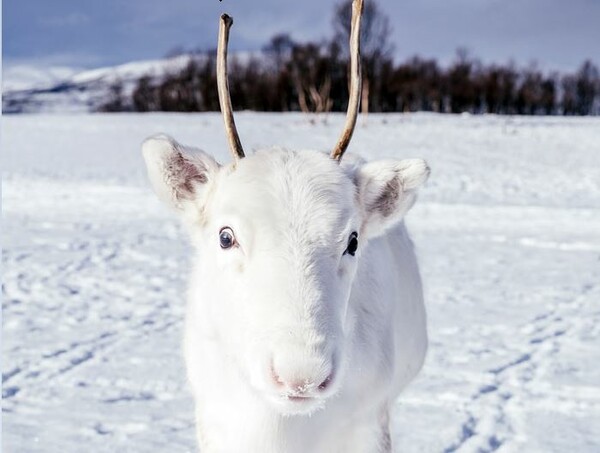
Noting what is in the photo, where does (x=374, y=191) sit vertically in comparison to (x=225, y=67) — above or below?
below

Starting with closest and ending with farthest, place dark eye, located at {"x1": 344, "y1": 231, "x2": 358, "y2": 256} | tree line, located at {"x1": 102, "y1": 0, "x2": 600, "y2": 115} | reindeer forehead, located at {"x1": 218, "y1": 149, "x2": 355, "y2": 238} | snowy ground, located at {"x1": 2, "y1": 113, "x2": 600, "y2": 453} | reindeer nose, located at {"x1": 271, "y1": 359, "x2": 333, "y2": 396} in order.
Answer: reindeer nose, located at {"x1": 271, "y1": 359, "x2": 333, "y2": 396}
reindeer forehead, located at {"x1": 218, "y1": 149, "x2": 355, "y2": 238}
dark eye, located at {"x1": 344, "y1": 231, "x2": 358, "y2": 256}
snowy ground, located at {"x1": 2, "y1": 113, "x2": 600, "y2": 453}
tree line, located at {"x1": 102, "y1": 0, "x2": 600, "y2": 115}

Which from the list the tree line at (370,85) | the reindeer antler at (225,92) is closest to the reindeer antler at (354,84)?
the reindeer antler at (225,92)

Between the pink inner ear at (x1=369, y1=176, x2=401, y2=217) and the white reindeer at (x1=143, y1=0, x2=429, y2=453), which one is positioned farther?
the pink inner ear at (x1=369, y1=176, x2=401, y2=217)

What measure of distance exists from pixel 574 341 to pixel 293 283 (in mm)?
5178

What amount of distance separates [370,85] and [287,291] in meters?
51.6

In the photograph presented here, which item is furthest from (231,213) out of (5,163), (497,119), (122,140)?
(497,119)

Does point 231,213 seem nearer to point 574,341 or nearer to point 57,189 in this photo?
point 574,341

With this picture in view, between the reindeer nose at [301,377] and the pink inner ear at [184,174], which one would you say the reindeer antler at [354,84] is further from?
the reindeer nose at [301,377]

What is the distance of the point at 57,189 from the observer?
60.2ft

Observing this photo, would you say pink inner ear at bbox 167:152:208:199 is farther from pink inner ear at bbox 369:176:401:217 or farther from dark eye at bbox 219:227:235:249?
pink inner ear at bbox 369:176:401:217

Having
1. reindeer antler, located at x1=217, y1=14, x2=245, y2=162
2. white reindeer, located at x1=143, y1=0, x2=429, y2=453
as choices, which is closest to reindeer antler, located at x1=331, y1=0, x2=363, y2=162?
white reindeer, located at x1=143, y1=0, x2=429, y2=453

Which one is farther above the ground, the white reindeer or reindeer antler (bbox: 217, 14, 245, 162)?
reindeer antler (bbox: 217, 14, 245, 162)

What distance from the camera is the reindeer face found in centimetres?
201

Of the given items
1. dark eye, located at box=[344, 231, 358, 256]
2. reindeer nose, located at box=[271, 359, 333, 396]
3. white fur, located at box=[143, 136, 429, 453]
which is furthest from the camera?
dark eye, located at box=[344, 231, 358, 256]
